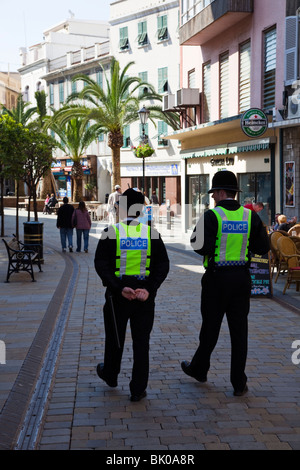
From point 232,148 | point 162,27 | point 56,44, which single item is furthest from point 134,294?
point 56,44

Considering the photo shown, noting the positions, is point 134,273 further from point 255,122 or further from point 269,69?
point 269,69

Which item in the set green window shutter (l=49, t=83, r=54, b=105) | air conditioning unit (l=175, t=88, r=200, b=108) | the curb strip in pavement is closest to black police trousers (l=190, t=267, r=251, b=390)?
the curb strip in pavement

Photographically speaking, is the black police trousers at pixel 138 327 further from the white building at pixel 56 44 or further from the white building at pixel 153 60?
the white building at pixel 56 44

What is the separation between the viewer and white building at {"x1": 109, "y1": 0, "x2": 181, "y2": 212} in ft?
134

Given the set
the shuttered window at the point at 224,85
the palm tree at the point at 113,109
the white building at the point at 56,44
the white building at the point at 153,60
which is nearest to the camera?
the shuttered window at the point at 224,85

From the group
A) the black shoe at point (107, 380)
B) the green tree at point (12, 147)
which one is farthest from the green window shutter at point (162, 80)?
the black shoe at point (107, 380)

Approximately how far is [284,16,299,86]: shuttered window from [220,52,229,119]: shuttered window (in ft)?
16.3

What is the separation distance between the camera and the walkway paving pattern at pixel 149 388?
486 cm

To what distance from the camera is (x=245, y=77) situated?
2019 cm

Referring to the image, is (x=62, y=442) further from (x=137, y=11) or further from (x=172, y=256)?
(x=137, y=11)

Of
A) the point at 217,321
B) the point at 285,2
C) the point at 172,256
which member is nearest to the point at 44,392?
the point at 217,321

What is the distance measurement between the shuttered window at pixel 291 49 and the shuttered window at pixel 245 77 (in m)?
2.98

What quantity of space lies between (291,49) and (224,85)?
5.51m

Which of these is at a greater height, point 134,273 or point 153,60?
point 153,60
